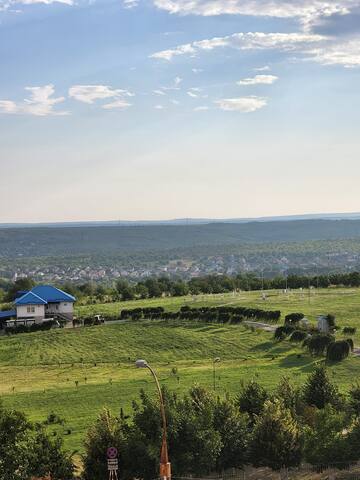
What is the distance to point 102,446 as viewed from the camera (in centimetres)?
3216

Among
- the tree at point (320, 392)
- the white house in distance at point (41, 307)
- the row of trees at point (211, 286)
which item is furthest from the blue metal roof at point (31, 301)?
the tree at point (320, 392)

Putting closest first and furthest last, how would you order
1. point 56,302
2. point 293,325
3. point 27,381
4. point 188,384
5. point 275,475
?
1. point 275,475
2. point 188,384
3. point 27,381
4. point 293,325
5. point 56,302

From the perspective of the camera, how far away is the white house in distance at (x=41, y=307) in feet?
318

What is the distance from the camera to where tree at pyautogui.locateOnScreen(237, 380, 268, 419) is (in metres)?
38.6

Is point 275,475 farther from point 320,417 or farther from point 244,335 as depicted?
point 244,335

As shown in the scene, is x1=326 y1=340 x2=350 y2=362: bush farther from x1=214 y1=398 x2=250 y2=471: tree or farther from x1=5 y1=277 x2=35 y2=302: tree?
x1=5 y1=277 x2=35 y2=302: tree

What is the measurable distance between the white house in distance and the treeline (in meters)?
9.27

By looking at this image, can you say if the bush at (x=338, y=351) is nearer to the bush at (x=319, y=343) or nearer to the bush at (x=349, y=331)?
the bush at (x=319, y=343)

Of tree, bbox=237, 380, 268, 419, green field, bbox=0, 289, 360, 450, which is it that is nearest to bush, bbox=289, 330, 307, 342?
green field, bbox=0, 289, 360, 450

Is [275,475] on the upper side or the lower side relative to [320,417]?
lower

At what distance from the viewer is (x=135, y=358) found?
7119 centimetres

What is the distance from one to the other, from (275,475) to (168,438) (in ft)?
20.4

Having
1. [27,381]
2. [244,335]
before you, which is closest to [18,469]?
[27,381]

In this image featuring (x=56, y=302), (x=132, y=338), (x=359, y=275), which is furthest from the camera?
(x=359, y=275)
